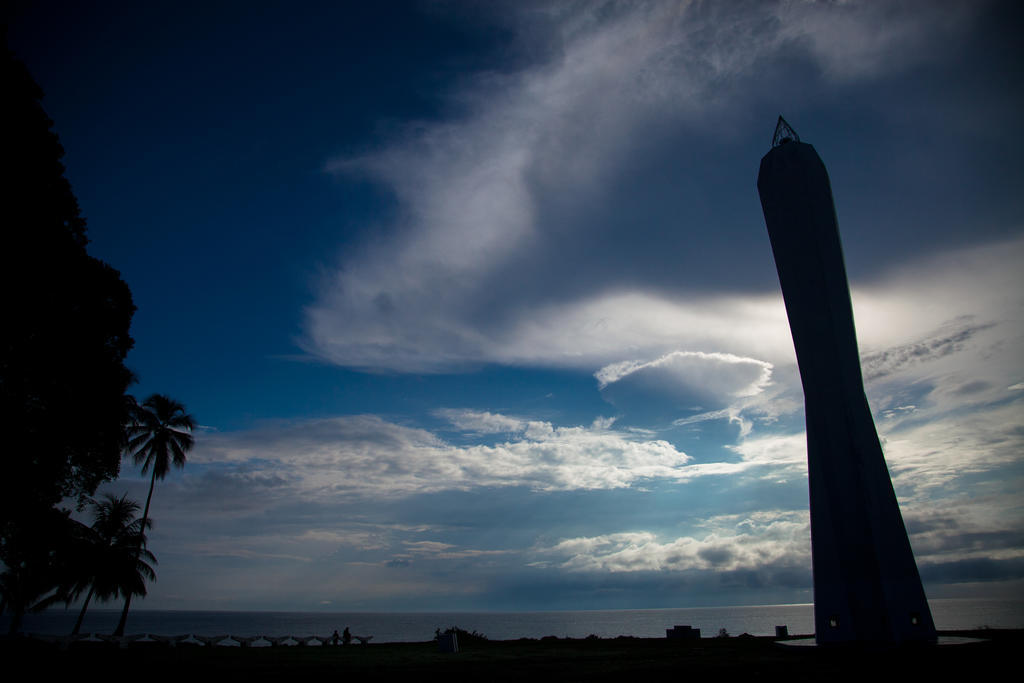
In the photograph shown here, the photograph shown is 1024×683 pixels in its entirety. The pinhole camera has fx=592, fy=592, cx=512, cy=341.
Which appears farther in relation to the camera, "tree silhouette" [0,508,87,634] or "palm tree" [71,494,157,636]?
"palm tree" [71,494,157,636]

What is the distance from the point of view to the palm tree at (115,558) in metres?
37.2

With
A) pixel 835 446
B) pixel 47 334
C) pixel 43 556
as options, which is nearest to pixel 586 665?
pixel 835 446

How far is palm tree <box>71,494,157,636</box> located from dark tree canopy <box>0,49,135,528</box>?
19.4 metres

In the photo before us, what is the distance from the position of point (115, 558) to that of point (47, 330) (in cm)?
2602

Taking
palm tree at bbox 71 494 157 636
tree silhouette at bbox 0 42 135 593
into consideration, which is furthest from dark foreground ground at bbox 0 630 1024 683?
palm tree at bbox 71 494 157 636

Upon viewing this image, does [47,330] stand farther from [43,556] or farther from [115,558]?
[115,558]

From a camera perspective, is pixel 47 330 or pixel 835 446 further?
pixel 835 446

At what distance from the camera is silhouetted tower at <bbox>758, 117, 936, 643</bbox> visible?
19.6 meters

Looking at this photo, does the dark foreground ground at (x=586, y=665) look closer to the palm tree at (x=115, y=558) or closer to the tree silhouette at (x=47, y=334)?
the tree silhouette at (x=47, y=334)

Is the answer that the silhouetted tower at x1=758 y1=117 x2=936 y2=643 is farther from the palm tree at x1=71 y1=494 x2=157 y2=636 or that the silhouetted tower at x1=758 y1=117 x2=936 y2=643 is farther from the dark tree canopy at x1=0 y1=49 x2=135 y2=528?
the palm tree at x1=71 y1=494 x2=157 y2=636

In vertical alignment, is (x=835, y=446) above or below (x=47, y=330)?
below

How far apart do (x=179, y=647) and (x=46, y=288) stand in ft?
62.8

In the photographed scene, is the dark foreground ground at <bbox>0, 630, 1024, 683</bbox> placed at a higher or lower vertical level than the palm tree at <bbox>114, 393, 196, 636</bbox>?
→ lower

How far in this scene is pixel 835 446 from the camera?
822 inches
